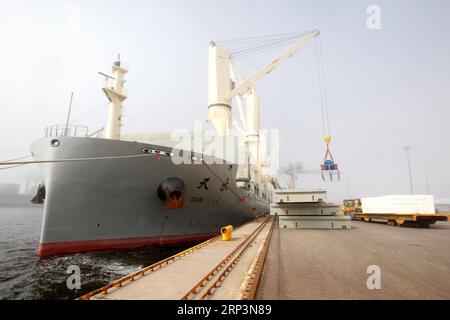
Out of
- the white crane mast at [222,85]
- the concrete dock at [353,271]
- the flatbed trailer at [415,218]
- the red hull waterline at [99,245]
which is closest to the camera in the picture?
the concrete dock at [353,271]

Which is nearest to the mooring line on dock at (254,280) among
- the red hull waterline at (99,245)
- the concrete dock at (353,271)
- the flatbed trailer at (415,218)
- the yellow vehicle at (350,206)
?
the concrete dock at (353,271)

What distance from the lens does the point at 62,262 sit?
1090cm

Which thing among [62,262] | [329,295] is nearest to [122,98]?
[62,262]

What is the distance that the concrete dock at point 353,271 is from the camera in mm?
4625

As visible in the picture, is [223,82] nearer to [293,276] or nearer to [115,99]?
[115,99]

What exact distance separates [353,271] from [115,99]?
1937cm

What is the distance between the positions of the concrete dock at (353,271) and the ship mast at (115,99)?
15499mm

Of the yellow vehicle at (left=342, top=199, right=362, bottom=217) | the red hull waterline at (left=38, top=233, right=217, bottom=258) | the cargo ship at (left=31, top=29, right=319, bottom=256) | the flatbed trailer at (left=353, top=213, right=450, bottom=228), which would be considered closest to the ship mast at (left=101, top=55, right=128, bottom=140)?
the cargo ship at (left=31, top=29, right=319, bottom=256)

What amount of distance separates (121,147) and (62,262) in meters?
6.35

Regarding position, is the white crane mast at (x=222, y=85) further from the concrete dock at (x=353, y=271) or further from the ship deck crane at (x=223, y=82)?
the concrete dock at (x=353, y=271)

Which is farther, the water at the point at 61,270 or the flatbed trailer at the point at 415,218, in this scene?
the flatbed trailer at the point at 415,218

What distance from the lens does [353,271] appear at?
612 centimetres

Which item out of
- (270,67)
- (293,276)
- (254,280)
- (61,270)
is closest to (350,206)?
(270,67)
